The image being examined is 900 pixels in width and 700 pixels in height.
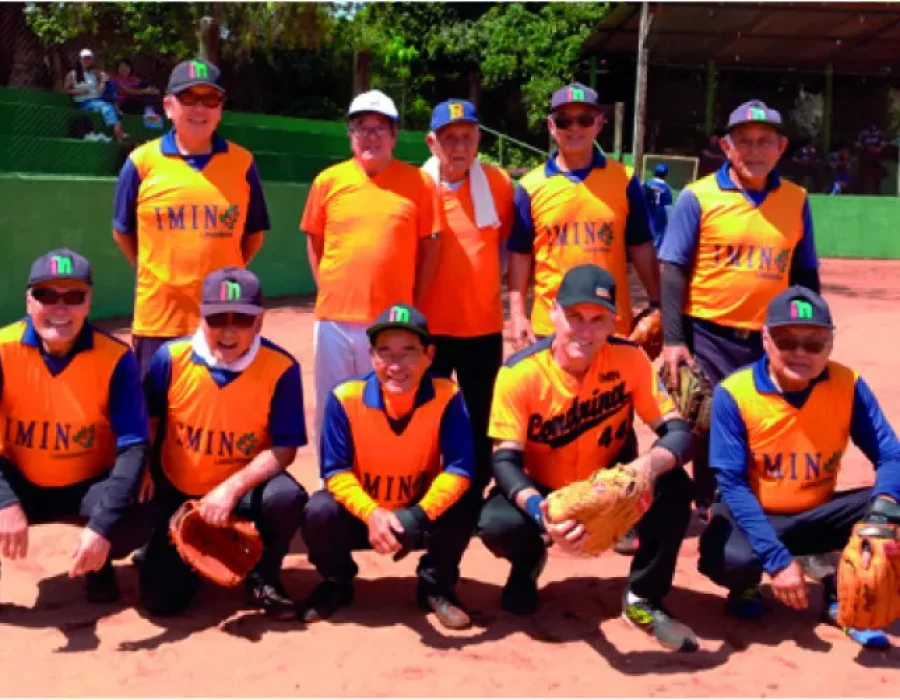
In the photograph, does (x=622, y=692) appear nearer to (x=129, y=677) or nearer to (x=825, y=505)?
(x=825, y=505)

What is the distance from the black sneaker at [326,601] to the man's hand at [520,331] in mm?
1489

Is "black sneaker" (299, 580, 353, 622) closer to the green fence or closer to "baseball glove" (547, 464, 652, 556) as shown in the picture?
"baseball glove" (547, 464, 652, 556)

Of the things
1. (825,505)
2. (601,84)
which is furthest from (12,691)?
(601,84)

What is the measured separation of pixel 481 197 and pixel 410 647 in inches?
89.5

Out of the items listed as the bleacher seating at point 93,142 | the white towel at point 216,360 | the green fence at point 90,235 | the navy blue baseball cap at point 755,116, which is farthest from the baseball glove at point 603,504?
the bleacher seating at point 93,142

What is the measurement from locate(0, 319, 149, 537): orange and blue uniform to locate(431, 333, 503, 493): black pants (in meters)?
1.60

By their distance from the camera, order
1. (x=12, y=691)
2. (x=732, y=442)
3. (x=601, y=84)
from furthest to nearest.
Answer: (x=601, y=84) < (x=732, y=442) < (x=12, y=691)

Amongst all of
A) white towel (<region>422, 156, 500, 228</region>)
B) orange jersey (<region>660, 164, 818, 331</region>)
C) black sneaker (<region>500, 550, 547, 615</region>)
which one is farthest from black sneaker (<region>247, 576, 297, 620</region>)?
orange jersey (<region>660, 164, 818, 331</region>)

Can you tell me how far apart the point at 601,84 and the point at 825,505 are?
87.3 feet

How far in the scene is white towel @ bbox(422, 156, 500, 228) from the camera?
5.32m

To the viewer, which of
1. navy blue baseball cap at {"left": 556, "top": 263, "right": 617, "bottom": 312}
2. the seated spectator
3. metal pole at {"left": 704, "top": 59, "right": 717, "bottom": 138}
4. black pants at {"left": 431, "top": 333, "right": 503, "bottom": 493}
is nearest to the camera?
navy blue baseball cap at {"left": 556, "top": 263, "right": 617, "bottom": 312}

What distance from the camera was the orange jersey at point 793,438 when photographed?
4.47 m

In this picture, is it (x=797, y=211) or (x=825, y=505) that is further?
(x=797, y=211)

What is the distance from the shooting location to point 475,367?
5.50 metres
